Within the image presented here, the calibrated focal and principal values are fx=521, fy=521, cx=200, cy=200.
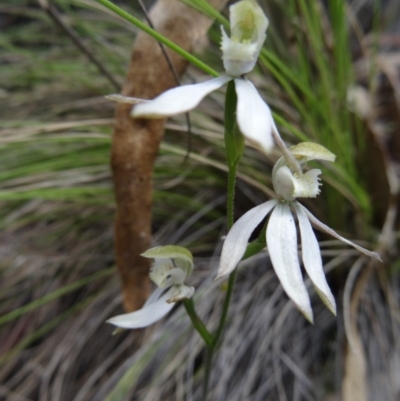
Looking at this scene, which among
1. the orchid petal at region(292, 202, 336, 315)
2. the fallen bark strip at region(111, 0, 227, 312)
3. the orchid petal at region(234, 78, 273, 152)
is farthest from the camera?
the fallen bark strip at region(111, 0, 227, 312)

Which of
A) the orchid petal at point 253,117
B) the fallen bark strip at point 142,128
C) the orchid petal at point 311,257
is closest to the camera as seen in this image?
the orchid petal at point 253,117

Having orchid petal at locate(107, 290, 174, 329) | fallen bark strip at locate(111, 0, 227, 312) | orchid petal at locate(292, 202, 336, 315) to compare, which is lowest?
orchid petal at locate(107, 290, 174, 329)

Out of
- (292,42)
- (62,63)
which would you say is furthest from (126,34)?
(292,42)

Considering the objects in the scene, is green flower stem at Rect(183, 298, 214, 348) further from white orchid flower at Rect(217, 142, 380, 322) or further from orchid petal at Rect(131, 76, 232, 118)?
orchid petal at Rect(131, 76, 232, 118)

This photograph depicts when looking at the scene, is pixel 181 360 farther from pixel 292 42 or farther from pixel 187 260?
pixel 292 42

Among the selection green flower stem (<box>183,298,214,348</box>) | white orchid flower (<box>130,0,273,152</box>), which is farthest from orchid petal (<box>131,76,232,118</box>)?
green flower stem (<box>183,298,214,348</box>)

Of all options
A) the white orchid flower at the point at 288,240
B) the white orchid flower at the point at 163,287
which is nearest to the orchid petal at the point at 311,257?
the white orchid flower at the point at 288,240

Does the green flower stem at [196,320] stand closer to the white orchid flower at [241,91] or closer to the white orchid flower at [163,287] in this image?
the white orchid flower at [163,287]
